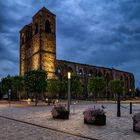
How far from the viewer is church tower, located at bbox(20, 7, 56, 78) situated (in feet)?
267

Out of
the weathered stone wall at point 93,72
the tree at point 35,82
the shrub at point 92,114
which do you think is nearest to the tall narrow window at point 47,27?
the weathered stone wall at point 93,72

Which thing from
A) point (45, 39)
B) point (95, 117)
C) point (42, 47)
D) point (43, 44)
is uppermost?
point (45, 39)

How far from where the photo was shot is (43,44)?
269 ft

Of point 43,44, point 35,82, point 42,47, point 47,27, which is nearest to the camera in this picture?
point 35,82

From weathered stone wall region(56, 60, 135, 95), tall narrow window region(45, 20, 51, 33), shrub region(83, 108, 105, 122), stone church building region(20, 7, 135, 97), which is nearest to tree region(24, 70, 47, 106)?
shrub region(83, 108, 105, 122)

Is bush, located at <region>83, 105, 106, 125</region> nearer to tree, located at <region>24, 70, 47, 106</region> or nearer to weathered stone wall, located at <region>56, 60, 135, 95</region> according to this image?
tree, located at <region>24, 70, 47, 106</region>

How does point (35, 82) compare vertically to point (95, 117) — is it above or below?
above

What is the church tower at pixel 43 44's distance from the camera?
267 ft

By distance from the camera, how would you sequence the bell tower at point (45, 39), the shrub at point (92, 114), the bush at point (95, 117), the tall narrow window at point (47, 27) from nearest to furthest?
1. the bush at point (95, 117)
2. the shrub at point (92, 114)
3. the bell tower at point (45, 39)
4. the tall narrow window at point (47, 27)

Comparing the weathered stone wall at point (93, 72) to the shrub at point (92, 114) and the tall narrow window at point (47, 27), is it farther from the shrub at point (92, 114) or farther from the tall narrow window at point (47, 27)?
the shrub at point (92, 114)

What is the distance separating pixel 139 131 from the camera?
42.4 feet

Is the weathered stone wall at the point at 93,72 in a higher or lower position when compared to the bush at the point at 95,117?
higher

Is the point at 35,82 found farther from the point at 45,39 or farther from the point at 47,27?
the point at 47,27

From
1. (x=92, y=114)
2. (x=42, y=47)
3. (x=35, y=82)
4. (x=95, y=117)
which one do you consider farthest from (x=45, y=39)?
(x=95, y=117)
